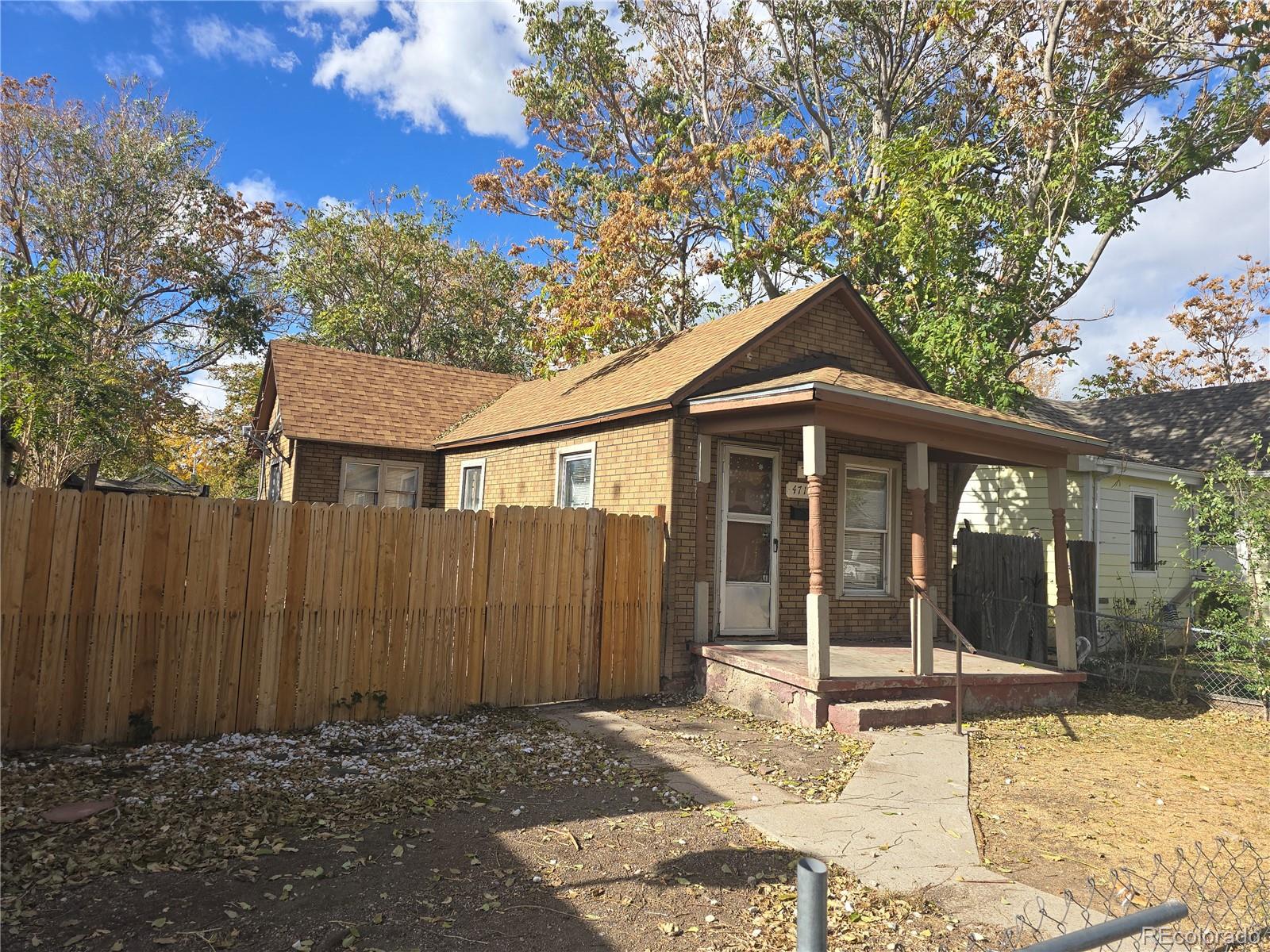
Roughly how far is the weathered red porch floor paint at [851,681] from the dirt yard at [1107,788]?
32cm

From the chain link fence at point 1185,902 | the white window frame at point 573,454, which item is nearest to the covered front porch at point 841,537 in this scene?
the white window frame at point 573,454

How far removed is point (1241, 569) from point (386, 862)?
34.9 feet

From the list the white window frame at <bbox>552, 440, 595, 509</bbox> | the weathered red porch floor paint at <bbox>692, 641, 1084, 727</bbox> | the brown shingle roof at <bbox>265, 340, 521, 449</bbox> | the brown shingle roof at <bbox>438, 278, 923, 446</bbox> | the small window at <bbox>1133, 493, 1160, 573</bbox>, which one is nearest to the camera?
the weathered red porch floor paint at <bbox>692, 641, 1084, 727</bbox>

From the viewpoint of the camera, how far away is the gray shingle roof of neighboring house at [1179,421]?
16.3 meters

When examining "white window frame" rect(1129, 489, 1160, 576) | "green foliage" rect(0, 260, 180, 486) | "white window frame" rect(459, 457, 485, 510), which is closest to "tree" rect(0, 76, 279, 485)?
"green foliage" rect(0, 260, 180, 486)

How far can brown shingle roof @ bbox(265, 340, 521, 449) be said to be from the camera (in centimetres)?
1552

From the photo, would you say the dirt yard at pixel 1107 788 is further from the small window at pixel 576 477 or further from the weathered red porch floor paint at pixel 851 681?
the small window at pixel 576 477

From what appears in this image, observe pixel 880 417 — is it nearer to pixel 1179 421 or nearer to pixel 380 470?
pixel 380 470

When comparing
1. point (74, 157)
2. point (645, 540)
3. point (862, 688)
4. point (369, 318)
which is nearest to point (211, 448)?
point (369, 318)

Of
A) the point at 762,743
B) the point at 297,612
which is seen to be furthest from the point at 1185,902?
the point at 297,612

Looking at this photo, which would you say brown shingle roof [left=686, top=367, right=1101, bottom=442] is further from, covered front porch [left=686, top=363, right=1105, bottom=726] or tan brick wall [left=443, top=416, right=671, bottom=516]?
tan brick wall [left=443, top=416, right=671, bottom=516]

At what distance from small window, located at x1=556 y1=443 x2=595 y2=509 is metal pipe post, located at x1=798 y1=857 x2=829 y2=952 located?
9050 mm

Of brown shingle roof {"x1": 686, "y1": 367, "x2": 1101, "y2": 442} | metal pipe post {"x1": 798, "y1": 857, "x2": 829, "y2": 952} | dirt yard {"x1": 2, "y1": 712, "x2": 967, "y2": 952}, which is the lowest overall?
dirt yard {"x1": 2, "y1": 712, "x2": 967, "y2": 952}

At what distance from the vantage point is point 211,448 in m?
30.3
